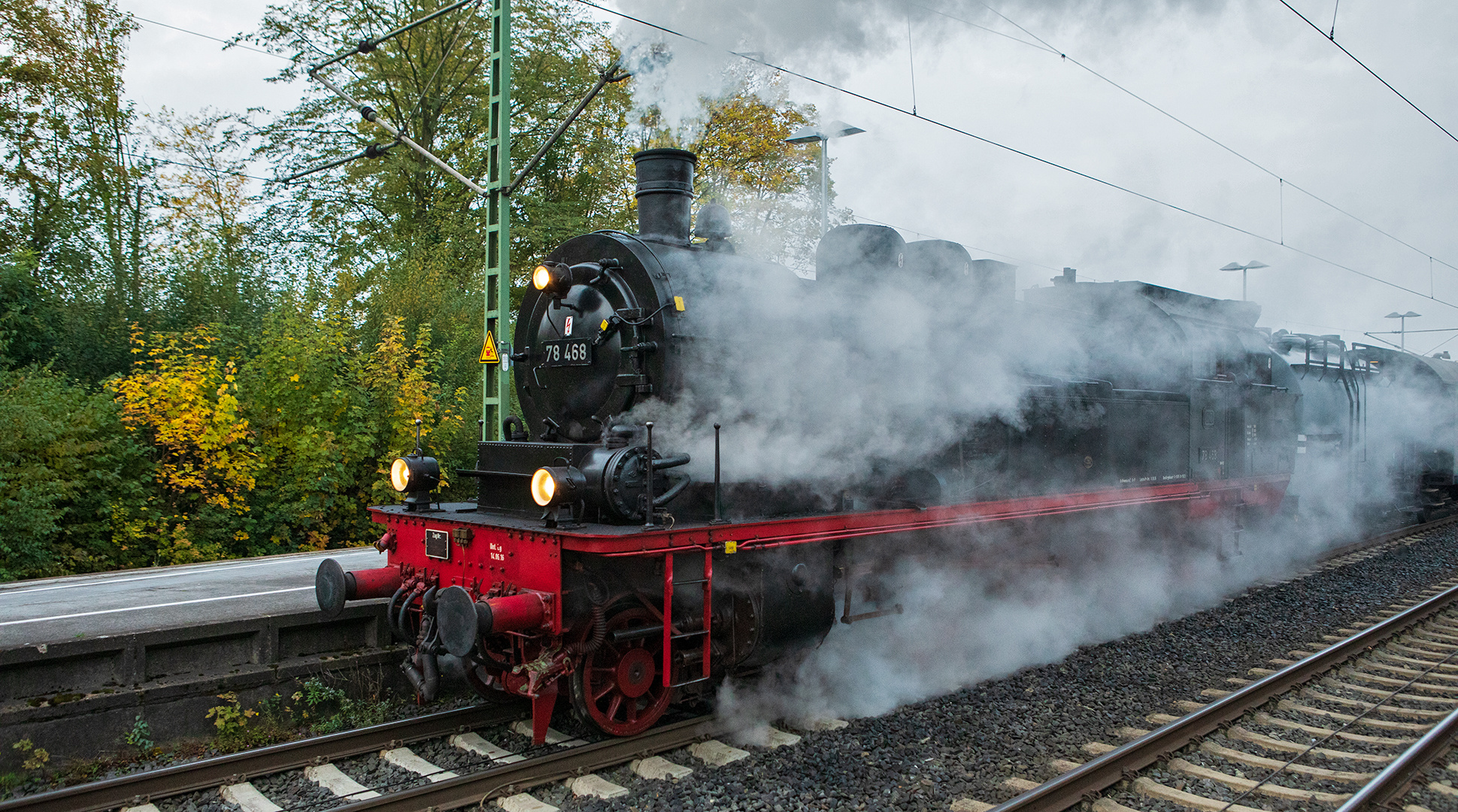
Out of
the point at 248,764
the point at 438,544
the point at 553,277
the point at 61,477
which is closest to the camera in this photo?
the point at 248,764

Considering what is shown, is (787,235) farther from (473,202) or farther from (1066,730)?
(1066,730)

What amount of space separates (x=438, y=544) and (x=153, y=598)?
3.31 m

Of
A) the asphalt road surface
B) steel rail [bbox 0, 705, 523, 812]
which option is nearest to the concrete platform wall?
the asphalt road surface

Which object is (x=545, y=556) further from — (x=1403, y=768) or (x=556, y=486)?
(x=1403, y=768)

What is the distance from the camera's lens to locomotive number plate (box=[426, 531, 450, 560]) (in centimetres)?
529

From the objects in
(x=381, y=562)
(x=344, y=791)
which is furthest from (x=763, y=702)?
(x=381, y=562)

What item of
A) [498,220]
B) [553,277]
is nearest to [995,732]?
[553,277]

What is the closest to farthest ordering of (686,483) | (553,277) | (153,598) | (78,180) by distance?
1. (686,483)
2. (553,277)
3. (153,598)
4. (78,180)

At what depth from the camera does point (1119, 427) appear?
800 centimetres

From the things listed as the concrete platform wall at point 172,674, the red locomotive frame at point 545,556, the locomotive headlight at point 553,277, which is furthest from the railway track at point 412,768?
the locomotive headlight at point 553,277

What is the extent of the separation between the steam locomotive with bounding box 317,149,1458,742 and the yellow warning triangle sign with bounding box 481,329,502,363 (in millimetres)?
3144

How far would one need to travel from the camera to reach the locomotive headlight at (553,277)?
18.2 feet

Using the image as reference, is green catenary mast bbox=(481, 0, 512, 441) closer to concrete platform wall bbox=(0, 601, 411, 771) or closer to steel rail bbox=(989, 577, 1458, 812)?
concrete platform wall bbox=(0, 601, 411, 771)

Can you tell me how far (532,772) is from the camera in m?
4.56
